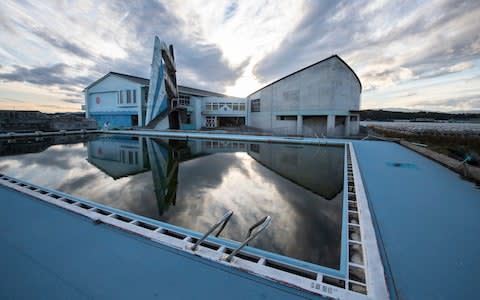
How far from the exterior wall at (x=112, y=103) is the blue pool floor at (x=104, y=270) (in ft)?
86.4

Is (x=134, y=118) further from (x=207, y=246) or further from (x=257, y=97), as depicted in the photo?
(x=207, y=246)

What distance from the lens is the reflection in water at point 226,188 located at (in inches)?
121

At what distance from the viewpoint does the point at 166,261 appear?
1892mm

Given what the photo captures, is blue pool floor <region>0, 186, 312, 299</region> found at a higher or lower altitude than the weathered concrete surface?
lower

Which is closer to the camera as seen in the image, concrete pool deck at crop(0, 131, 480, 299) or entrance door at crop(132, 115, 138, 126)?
concrete pool deck at crop(0, 131, 480, 299)

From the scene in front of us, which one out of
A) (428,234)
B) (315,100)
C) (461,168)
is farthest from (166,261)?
(315,100)

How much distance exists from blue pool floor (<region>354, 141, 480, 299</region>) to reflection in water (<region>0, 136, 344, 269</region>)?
0.69 meters

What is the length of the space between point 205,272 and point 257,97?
27.1 m

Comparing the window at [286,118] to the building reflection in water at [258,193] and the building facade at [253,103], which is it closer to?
the building facade at [253,103]

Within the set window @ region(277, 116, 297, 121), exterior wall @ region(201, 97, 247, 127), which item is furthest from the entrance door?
window @ region(277, 116, 297, 121)

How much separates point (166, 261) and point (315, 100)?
2206 centimetres

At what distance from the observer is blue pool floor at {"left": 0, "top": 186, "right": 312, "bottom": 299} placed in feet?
5.01

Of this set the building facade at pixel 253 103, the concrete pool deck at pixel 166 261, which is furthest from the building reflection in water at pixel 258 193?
the building facade at pixel 253 103

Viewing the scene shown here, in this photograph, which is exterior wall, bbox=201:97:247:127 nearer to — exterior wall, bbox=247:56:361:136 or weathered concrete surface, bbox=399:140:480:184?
exterior wall, bbox=247:56:361:136
